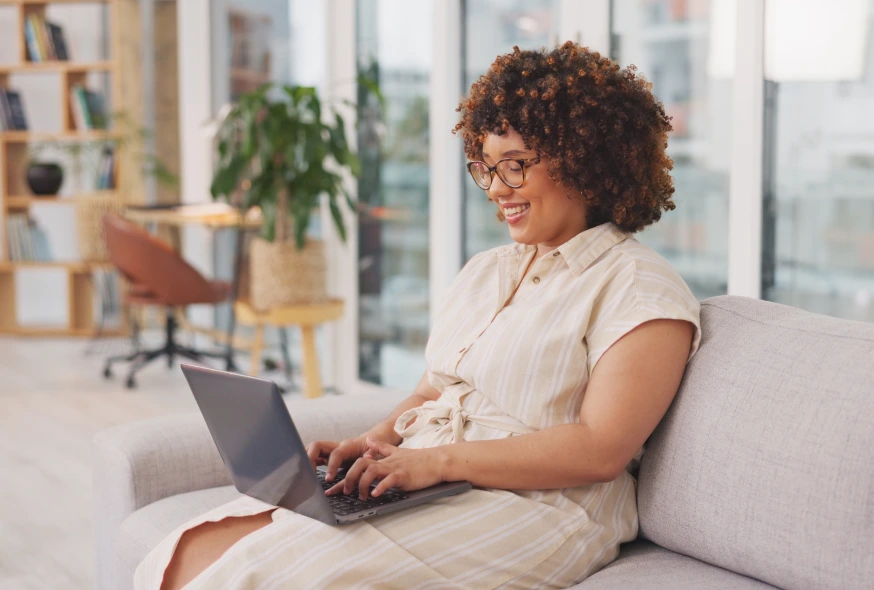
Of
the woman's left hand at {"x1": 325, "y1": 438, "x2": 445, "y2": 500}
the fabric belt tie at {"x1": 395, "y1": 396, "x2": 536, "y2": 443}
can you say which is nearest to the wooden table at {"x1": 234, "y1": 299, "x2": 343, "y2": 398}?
the fabric belt tie at {"x1": 395, "y1": 396, "x2": 536, "y2": 443}

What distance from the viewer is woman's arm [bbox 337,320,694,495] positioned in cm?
135

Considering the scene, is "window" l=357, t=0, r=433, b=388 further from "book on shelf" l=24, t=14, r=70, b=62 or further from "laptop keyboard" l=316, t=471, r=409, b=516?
"book on shelf" l=24, t=14, r=70, b=62

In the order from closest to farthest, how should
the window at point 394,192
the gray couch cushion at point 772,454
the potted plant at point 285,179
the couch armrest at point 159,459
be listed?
1. the gray couch cushion at point 772,454
2. the couch armrest at point 159,459
3. the potted plant at point 285,179
4. the window at point 394,192

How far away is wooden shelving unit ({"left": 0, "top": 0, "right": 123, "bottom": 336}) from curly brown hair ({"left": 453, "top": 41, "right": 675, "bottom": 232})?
4696mm

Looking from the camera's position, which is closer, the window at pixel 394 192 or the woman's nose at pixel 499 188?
the woman's nose at pixel 499 188

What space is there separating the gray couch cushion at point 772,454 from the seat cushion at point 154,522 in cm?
77

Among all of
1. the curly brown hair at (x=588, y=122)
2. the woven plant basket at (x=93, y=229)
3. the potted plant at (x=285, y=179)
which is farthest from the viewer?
the woven plant basket at (x=93, y=229)

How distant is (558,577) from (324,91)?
3325mm

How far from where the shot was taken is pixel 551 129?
1485 millimetres

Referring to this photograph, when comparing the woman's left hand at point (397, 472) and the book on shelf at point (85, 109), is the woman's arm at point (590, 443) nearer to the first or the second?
the woman's left hand at point (397, 472)

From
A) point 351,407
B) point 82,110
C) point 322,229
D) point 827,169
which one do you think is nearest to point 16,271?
point 82,110

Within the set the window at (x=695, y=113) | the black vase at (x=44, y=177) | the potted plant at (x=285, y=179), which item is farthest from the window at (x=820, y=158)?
the black vase at (x=44, y=177)

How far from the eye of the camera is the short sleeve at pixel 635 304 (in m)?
1.38

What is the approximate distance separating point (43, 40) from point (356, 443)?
523cm
